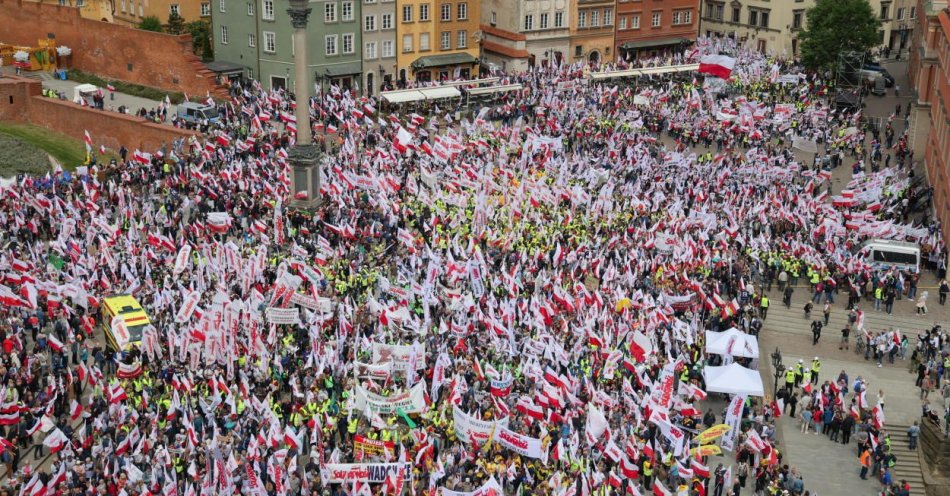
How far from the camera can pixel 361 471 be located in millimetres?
35656

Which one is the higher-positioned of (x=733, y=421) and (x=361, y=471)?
(x=361, y=471)

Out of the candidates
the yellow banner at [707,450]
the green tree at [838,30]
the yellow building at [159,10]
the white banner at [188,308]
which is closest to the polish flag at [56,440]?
the white banner at [188,308]

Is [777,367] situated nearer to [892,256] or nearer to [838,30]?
[892,256]

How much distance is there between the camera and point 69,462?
36.1 meters

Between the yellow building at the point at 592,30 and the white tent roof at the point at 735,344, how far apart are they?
54.7 metres

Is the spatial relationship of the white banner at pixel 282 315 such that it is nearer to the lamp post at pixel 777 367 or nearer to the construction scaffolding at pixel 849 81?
the lamp post at pixel 777 367

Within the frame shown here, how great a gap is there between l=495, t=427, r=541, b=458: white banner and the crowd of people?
0.07 metres

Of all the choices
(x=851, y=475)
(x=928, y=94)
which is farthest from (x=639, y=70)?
(x=851, y=475)

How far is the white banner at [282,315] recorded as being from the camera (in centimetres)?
4506

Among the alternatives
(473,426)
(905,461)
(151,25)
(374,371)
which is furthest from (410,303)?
(151,25)

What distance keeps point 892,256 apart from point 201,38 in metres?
56.0

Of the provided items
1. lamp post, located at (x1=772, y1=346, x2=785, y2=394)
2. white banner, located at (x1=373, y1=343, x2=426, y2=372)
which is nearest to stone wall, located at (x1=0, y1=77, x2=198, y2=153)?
white banner, located at (x1=373, y1=343, x2=426, y2=372)

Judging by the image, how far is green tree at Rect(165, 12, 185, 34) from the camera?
9244cm

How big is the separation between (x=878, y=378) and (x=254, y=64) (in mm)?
52730
